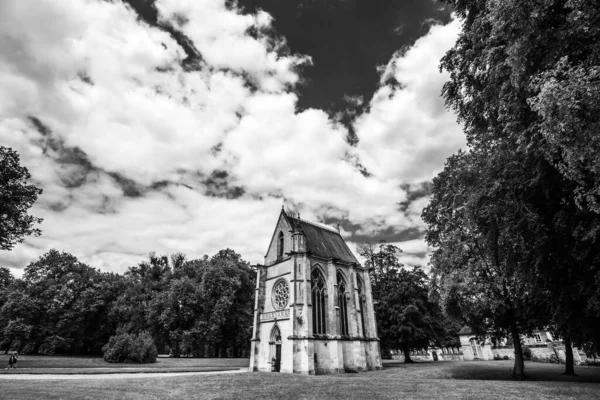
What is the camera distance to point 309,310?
945 inches

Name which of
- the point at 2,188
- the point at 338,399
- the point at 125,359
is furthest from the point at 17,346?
the point at 338,399

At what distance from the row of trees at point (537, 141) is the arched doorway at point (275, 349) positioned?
53.0ft

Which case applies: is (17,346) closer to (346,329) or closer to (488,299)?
(346,329)

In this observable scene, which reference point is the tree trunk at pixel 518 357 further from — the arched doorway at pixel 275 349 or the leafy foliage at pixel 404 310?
the arched doorway at pixel 275 349

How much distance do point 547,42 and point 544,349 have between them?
45.4 meters

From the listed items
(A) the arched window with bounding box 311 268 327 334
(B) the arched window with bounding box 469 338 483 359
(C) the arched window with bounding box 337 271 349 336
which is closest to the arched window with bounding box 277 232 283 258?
(A) the arched window with bounding box 311 268 327 334

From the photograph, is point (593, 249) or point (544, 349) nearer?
point (593, 249)

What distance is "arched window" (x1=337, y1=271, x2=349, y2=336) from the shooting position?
26797 mm

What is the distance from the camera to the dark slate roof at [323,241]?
28.7m

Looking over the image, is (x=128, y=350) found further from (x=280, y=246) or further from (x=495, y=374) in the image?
(x=495, y=374)

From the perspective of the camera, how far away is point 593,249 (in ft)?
29.8

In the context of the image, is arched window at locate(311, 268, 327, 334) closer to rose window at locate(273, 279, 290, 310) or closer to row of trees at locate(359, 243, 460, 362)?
rose window at locate(273, 279, 290, 310)

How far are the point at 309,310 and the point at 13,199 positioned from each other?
22.4 m

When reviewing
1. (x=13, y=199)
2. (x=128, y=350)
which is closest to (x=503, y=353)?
(x=128, y=350)
